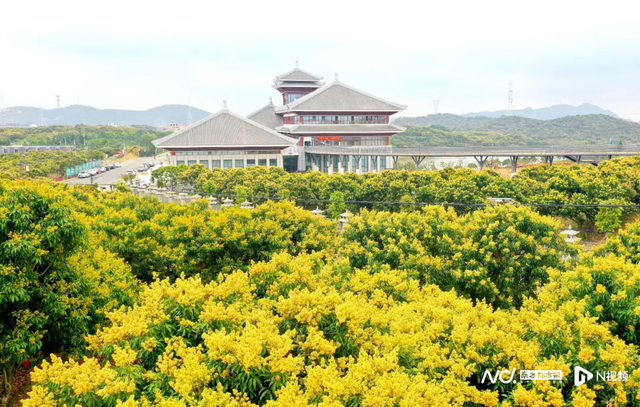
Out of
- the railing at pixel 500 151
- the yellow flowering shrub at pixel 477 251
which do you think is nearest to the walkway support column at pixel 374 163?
the railing at pixel 500 151

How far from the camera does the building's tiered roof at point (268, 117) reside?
5598 cm

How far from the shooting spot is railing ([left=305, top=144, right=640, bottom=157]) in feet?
104

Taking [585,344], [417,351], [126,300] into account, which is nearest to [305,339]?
[417,351]

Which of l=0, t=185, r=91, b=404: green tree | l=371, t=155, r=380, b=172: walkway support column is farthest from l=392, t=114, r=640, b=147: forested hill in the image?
l=0, t=185, r=91, b=404: green tree

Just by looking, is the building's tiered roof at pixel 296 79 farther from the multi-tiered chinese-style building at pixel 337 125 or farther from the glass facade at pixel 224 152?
the glass facade at pixel 224 152

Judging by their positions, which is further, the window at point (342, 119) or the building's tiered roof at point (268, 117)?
the building's tiered roof at point (268, 117)

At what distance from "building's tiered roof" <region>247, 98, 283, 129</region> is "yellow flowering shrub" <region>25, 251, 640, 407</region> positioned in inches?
1967

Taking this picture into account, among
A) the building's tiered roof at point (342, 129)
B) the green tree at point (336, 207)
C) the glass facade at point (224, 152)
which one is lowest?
the green tree at point (336, 207)

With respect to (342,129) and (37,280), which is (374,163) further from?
(37,280)

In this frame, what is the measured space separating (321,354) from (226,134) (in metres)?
38.4

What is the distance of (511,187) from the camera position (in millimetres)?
22766

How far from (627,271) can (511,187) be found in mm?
15845

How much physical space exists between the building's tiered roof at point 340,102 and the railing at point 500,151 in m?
6.58

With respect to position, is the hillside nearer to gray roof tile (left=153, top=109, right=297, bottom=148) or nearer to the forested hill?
gray roof tile (left=153, top=109, right=297, bottom=148)
